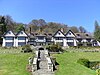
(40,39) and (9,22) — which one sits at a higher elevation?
(9,22)

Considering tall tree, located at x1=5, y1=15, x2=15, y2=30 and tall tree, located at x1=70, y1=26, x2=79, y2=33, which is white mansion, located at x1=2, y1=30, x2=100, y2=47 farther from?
tall tree, located at x1=70, y1=26, x2=79, y2=33

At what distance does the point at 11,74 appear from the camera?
3088cm

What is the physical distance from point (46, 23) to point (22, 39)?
1681 inches

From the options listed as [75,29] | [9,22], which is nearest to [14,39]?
[9,22]

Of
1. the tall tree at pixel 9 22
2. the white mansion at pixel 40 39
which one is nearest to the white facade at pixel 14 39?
the white mansion at pixel 40 39

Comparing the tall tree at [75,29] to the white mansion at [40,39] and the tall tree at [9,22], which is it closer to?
the white mansion at [40,39]

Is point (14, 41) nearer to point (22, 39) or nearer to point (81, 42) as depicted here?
point (22, 39)

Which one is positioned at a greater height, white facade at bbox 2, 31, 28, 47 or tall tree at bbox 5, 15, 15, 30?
tall tree at bbox 5, 15, 15, 30

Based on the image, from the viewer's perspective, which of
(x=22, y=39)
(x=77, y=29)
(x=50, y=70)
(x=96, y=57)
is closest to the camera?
(x=50, y=70)

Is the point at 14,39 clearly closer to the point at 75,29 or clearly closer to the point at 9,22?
the point at 9,22

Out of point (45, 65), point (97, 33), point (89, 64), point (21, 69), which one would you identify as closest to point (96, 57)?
point (89, 64)

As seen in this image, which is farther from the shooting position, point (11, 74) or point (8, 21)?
point (8, 21)

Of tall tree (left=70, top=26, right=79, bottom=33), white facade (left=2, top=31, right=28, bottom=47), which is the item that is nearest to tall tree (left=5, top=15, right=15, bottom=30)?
white facade (left=2, top=31, right=28, bottom=47)

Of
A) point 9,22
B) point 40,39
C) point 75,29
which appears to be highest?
point 9,22
